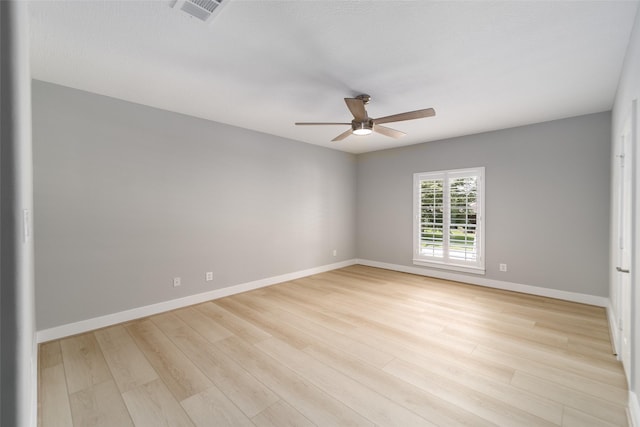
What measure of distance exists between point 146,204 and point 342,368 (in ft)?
9.83

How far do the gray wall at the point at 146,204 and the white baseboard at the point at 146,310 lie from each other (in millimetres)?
64

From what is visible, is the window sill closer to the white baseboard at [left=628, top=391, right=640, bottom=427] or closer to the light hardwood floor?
the light hardwood floor

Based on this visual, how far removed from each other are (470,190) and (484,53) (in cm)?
304

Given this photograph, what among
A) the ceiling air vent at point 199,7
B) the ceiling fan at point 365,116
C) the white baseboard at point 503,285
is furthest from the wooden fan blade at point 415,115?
the white baseboard at point 503,285

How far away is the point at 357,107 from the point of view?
9.34 feet

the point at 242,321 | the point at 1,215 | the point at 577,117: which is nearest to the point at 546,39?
the point at 577,117

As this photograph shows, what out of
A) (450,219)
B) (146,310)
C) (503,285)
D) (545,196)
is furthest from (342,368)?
(545,196)

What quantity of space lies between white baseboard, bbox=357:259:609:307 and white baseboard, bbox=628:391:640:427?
8.29ft

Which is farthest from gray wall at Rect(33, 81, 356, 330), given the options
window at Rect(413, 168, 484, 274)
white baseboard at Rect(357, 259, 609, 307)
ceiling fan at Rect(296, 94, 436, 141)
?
window at Rect(413, 168, 484, 274)

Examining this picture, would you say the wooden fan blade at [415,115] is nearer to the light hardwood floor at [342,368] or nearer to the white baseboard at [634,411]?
the light hardwood floor at [342,368]

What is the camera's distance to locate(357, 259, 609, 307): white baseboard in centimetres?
383

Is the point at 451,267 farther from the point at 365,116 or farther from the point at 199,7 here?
the point at 199,7

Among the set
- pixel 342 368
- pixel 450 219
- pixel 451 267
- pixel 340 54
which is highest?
pixel 340 54

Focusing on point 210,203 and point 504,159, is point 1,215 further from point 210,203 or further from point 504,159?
point 504,159
